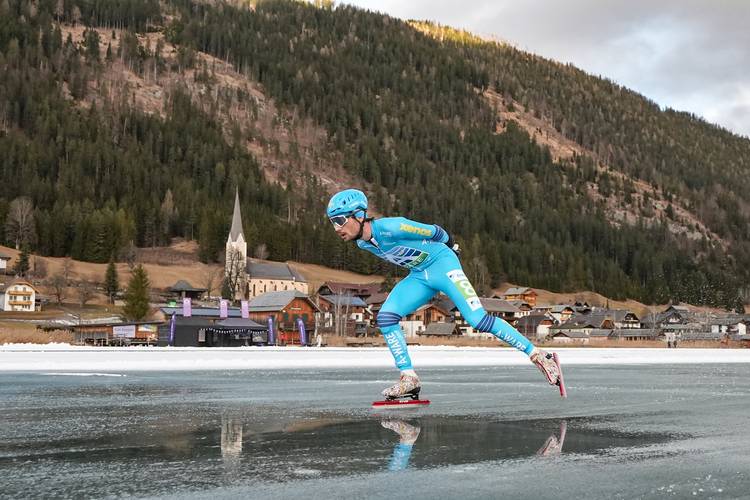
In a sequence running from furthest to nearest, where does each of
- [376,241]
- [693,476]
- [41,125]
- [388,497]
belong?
1. [41,125]
2. [376,241]
3. [693,476]
4. [388,497]

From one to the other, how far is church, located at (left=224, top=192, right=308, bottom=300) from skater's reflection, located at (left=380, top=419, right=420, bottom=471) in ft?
489

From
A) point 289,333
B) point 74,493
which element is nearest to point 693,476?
point 74,493

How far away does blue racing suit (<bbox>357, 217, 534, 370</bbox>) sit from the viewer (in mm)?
6996

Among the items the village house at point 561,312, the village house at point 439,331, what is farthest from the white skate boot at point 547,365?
the village house at point 561,312

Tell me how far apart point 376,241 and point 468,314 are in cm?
110

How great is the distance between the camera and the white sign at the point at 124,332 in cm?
6263

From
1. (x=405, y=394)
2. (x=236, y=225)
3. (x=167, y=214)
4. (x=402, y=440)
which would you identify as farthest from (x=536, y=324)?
(x=402, y=440)

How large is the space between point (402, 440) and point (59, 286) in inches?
4670

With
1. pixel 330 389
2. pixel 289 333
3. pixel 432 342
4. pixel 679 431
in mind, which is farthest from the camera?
pixel 289 333

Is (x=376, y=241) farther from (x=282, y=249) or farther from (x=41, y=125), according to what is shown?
(x=41, y=125)

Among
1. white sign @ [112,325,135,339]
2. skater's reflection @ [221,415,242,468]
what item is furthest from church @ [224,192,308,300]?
skater's reflection @ [221,415,242,468]

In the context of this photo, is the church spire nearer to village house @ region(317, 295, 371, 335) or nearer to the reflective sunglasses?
village house @ region(317, 295, 371, 335)

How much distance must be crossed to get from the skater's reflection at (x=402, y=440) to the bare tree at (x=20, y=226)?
503 ft

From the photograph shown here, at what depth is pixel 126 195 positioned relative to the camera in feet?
591
